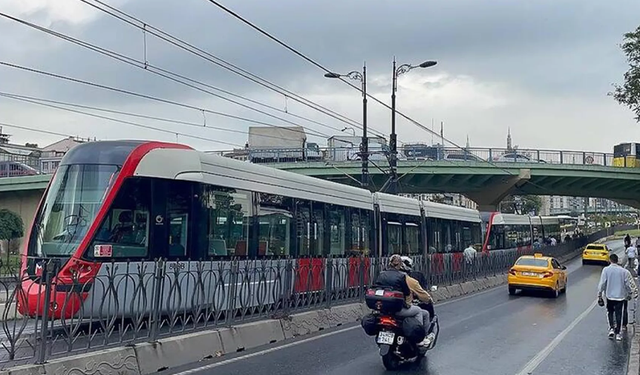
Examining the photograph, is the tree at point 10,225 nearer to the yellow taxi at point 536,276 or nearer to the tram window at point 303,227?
the tram window at point 303,227

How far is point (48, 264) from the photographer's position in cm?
788

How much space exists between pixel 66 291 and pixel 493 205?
49.5 meters

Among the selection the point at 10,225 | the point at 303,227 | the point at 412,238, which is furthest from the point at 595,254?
the point at 10,225

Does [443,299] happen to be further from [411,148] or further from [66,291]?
[411,148]

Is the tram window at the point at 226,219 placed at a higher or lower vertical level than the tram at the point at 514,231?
higher

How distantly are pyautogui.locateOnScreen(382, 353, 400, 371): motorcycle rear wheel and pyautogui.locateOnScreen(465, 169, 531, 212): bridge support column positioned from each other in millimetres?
39062

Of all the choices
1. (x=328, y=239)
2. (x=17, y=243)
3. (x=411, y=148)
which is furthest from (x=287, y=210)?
(x=17, y=243)

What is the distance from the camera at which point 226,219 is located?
1452 centimetres

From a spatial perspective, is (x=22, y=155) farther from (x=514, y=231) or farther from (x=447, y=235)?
(x=514, y=231)

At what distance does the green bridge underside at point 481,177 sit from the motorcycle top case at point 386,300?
30497 mm

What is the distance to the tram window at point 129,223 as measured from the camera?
39.7 ft

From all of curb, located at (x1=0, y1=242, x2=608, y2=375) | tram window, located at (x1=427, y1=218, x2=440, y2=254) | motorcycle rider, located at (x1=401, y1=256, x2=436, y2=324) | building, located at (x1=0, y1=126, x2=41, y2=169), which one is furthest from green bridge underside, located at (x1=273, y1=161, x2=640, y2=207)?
motorcycle rider, located at (x1=401, y1=256, x2=436, y2=324)

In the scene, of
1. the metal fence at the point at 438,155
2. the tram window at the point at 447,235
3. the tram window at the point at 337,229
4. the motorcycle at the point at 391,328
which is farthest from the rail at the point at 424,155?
the motorcycle at the point at 391,328

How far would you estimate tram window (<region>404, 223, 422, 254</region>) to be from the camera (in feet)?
86.3
